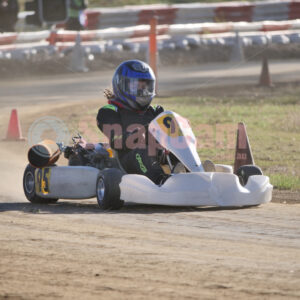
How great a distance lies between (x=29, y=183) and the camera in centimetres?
997

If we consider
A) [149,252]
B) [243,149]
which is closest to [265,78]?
[243,149]

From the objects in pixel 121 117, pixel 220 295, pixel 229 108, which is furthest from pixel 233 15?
pixel 220 295

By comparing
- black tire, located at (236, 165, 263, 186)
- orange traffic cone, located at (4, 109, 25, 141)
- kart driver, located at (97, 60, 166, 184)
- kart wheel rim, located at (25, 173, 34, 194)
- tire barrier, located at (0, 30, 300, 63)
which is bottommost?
kart wheel rim, located at (25, 173, 34, 194)

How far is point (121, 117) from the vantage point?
9.44 m

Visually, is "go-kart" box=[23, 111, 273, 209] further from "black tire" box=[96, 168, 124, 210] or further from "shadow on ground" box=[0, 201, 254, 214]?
"shadow on ground" box=[0, 201, 254, 214]

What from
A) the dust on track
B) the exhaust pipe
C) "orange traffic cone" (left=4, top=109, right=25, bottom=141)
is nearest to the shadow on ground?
the dust on track

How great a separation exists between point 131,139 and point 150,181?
2.01 feet

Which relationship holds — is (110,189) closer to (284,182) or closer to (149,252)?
(149,252)

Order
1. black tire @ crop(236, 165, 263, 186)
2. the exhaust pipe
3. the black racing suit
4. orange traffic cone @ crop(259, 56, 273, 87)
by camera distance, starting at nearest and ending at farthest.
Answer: the black racing suit < black tire @ crop(236, 165, 263, 186) < the exhaust pipe < orange traffic cone @ crop(259, 56, 273, 87)

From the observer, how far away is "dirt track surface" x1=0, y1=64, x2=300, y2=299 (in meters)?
5.59

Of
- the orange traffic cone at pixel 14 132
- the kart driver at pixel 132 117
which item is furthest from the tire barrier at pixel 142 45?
the kart driver at pixel 132 117

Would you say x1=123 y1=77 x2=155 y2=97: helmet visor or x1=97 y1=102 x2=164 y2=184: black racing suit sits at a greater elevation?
x1=123 y1=77 x2=155 y2=97: helmet visor

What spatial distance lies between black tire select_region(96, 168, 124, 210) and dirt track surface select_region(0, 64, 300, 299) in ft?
0.38

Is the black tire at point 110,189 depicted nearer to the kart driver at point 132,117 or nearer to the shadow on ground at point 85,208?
the shadow on ground at point 85,208
